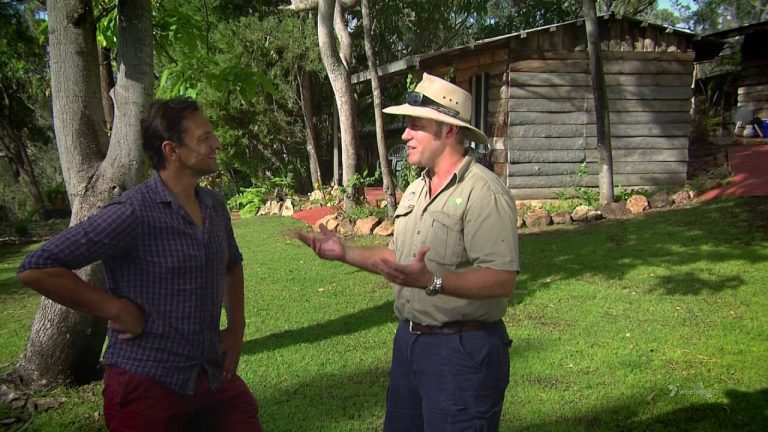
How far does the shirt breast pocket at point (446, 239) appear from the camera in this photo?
7.06 feet

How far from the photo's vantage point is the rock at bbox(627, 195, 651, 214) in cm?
1066

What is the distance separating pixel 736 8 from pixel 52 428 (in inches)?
2190

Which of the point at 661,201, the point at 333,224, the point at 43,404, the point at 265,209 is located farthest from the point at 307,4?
the point at 43,404

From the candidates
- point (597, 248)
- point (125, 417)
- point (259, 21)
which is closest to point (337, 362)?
point (125, 417)

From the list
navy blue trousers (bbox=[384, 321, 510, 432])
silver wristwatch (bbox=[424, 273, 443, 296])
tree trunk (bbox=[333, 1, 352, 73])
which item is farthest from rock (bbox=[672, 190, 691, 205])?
silver wristwatch (bbox=[424, 273, 443, 296])

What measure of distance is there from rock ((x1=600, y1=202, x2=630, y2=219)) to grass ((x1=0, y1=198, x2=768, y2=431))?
6.06ft

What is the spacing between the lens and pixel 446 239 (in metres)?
2.18

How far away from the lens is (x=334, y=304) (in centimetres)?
640

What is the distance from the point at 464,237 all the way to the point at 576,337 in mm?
3297

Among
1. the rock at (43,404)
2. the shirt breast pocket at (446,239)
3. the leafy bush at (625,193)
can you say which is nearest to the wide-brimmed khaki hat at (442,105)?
the shirt breast pocket at (446,239)

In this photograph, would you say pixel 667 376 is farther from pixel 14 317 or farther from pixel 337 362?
pixel 14 317

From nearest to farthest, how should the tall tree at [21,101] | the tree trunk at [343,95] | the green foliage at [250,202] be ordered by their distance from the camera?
the tree trunk at [343,95] → the green foliage at [250,202] → the tall tree at [21,101]

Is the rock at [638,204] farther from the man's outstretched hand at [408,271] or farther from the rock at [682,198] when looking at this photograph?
the man's outstretched hand at [408,271]

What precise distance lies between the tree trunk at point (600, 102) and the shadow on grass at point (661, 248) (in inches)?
45.1
